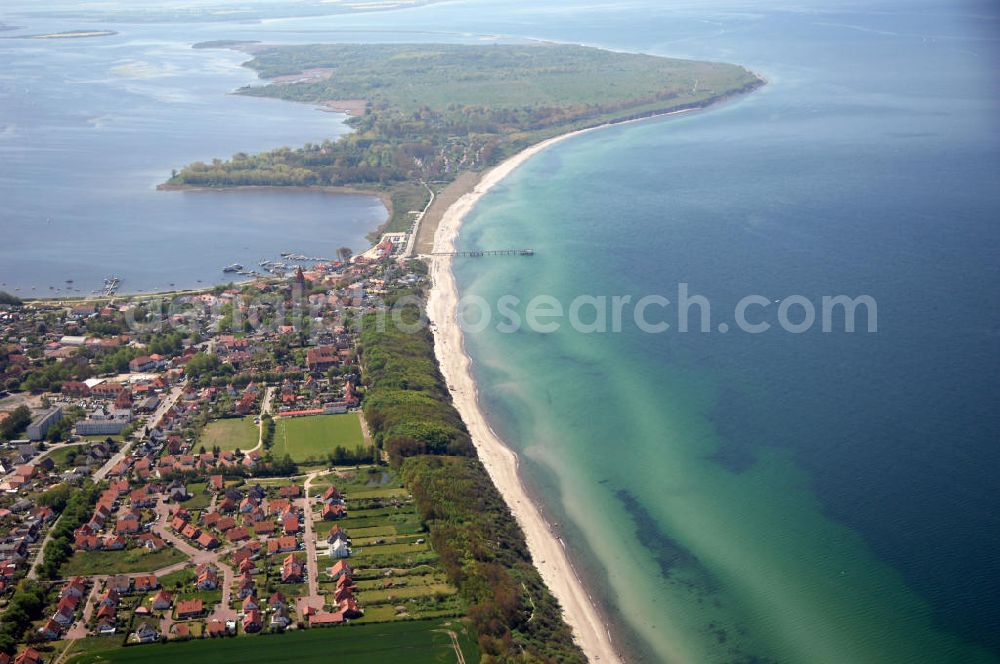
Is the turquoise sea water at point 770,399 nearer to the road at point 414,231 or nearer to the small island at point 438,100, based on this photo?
the road at point 414,231

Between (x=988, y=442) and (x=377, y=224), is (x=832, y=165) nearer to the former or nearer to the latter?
(x=377, y=224)

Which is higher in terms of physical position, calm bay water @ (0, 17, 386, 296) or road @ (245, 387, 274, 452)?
calm bay water @ (0, 17, 386, 296)

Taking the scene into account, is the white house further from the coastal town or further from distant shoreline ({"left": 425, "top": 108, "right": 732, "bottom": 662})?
distant shoreline ({"left": 425, "top": 108, "right": 732, "bottom": 662})

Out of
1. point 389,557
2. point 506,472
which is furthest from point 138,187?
point 389,557

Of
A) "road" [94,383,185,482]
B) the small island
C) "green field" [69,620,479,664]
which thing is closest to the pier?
the small island

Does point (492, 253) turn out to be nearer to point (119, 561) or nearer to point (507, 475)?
point (507, 475)
